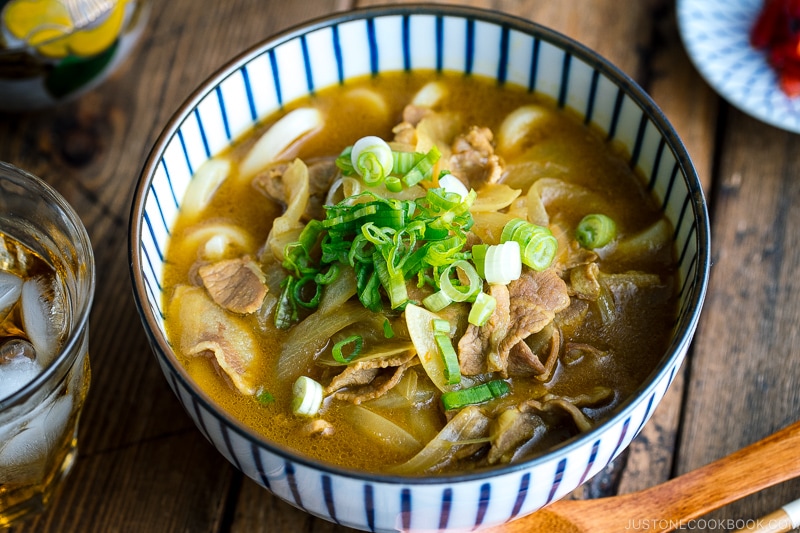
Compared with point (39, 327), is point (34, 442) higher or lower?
lower

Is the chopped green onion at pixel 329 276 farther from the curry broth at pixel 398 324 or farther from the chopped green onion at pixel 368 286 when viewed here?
the curry broth at pixel 398 324

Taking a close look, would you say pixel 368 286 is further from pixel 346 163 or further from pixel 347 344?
pixel 346 163

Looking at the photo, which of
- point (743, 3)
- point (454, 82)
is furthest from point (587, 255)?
point (743, 3)

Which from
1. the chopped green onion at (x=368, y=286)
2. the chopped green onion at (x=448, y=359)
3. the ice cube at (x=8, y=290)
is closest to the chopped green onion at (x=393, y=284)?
the chopped green onion at (x=368, y=286)

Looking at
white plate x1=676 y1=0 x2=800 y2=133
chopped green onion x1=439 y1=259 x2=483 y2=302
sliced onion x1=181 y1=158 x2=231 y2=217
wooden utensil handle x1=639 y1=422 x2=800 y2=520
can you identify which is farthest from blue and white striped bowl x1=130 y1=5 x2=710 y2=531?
white plate x1=676 y1=0 x2=800 y2=133

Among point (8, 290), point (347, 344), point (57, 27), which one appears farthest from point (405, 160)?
point (57, 27)

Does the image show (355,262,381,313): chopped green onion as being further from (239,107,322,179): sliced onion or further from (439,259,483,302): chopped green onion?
(239,107,322,179): sliced onion

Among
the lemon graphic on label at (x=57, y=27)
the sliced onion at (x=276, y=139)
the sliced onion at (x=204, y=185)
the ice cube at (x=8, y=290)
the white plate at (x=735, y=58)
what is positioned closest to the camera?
the ice cube at (x=8, y=290)
